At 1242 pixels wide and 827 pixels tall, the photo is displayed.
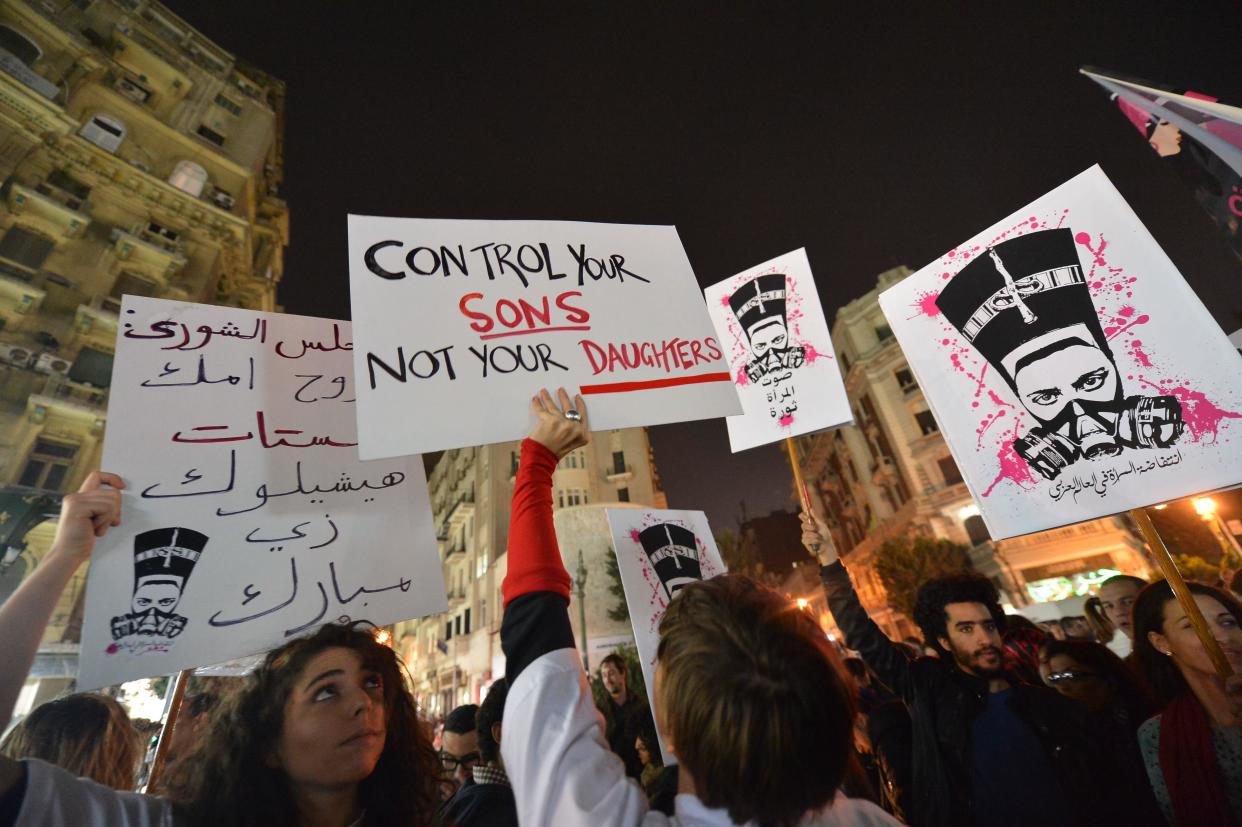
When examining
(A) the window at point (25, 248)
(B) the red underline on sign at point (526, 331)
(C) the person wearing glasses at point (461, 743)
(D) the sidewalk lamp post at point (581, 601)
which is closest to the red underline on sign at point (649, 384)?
(B) the red underline on sign at point (526, 331)

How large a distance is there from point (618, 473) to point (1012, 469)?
1360 inches

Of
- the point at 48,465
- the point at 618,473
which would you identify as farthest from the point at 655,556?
the point at 618,473

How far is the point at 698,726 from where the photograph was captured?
1.00 m

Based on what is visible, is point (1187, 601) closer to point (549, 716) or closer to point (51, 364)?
point (549, 716)

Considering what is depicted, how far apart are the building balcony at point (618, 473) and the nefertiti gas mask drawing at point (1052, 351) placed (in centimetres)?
3384

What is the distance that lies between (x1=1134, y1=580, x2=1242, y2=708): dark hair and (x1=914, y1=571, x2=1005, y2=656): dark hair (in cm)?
A: 55

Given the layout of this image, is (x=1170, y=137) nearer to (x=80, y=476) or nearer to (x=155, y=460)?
(x=155, y=460)

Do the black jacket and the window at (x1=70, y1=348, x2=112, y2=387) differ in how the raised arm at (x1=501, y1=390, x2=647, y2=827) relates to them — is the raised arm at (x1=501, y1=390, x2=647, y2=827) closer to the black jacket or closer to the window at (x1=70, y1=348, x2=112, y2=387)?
the black jacket

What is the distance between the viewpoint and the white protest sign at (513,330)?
1.77 meters

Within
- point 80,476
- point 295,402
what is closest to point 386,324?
point 295,402

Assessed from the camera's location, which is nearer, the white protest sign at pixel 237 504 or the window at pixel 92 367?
the white protest sign at pixel 237 504

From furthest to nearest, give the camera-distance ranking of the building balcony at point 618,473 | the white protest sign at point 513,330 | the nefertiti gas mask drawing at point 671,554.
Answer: the building balcony at point 618,473 → the nefertiti gas mask drawing at point 671,554 → the white protest sign at point 513,330

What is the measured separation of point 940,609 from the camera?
271cm

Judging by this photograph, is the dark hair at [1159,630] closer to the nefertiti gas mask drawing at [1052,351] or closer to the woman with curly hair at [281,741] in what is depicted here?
the nefertiti gas mask drawing at [1052,351]
